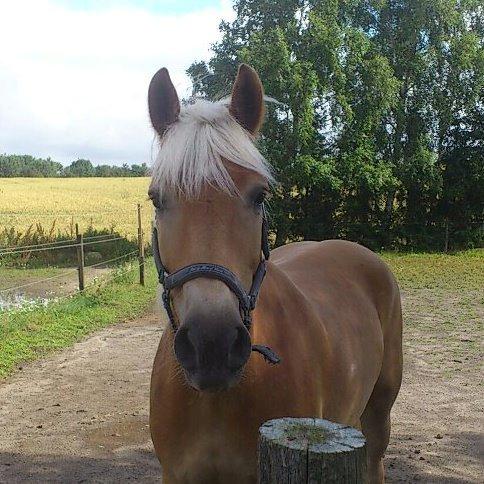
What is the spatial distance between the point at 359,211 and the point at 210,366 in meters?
19.8

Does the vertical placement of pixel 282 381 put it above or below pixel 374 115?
below

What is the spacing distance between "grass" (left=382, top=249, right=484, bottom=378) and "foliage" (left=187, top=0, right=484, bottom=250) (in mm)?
3336

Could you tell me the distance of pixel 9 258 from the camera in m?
16.8

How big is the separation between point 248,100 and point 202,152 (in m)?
0.36

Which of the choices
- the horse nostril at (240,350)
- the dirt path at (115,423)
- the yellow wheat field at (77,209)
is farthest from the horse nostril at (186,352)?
the yellow wheat field at (77,209)

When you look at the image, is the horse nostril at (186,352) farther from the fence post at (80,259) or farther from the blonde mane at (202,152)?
the fence post at (80,259)

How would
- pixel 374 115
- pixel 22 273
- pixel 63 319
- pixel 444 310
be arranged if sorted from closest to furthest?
pixel 63 319, pixel 444 310, pixel 22 273, pixel 374 115

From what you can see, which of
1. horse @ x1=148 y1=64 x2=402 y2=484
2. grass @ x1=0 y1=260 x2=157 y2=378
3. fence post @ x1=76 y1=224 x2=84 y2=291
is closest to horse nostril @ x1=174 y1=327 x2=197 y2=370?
horse @ x1=148 y1=64 x2=402 y2=484

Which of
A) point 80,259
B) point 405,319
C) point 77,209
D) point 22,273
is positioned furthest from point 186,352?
point 77,209

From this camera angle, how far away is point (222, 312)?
60.0 inches

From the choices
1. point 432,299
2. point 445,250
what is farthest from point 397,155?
point 432,299

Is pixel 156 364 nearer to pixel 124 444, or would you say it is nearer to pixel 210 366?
pixel 210 366

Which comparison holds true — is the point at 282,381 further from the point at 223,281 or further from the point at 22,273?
Result: the point at 22,273

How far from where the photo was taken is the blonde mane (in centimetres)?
178
